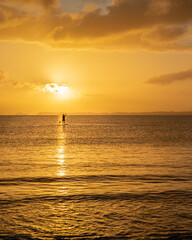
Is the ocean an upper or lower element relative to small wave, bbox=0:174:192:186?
upper

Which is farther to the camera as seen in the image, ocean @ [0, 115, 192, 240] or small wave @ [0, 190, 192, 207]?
small wave @ [0, 190, 192, 207]

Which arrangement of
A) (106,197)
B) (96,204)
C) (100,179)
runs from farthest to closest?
(100,179) → (106,197) → (96,204)

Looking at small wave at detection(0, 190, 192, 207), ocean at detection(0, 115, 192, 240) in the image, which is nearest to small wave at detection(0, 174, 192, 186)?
ocean at detection(0, 115, 192, 240)

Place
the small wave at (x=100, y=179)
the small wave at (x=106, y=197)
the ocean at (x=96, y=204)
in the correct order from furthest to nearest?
the small wave at (x=100, y=179) < the small wave at (x=106, y=197) < the ocean at (x=96, y=204)

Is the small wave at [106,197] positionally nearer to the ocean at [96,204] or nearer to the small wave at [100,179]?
the ocean at [96,204]

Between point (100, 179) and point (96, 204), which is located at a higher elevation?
point (96, 204)

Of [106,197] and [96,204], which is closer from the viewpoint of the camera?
[96,204]

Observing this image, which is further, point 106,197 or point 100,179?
point 100,179

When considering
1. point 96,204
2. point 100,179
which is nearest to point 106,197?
point 96,204

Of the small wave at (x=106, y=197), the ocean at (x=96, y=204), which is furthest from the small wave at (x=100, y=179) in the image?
the small wave at (x=106, y=197)

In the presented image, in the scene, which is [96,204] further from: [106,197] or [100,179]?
[100,179]

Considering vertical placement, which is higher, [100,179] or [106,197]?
[106,197]

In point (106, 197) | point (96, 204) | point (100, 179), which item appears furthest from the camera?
point (100, 179)

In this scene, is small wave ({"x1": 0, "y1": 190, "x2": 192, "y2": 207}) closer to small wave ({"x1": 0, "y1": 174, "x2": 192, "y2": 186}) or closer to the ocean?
the ocean
